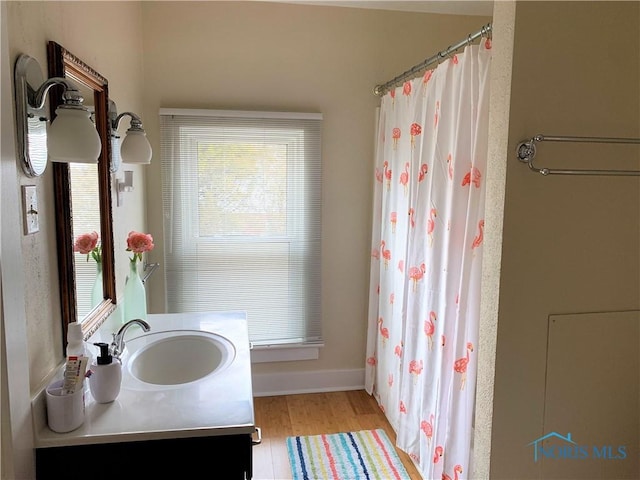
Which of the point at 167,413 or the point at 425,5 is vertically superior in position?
the point at 425,5

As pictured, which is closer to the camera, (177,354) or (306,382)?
(177,354)

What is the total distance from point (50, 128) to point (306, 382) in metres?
2.36

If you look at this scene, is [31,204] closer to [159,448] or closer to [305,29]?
[159,448]

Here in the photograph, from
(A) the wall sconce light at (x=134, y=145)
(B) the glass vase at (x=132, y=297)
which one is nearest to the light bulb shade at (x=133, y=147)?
(A) the wall sconce light at (x=134, y=145)

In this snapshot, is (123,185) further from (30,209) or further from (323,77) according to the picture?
(323,77)

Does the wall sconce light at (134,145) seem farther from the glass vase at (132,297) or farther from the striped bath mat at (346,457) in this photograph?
the striped bath mat at (346,457)

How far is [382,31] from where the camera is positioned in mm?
2818

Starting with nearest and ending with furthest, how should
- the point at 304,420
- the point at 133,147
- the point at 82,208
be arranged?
1. the point at 82,208
2. the point at 133,147
3. the point at 304,420

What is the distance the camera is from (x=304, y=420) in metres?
2.71

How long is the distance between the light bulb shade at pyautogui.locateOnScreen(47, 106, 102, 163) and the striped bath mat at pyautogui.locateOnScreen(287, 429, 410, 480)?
180 cm

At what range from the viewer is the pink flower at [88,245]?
144 cm

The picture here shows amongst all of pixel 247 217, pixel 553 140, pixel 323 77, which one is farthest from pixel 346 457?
pixel 323 77

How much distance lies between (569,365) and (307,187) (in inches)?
72.0

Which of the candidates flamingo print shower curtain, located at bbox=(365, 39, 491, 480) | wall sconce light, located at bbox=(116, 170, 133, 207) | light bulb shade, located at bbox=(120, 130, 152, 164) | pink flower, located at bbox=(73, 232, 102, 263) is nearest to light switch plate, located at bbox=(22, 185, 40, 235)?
pink flower, located at bbox=(73, 232, 102, 263)
